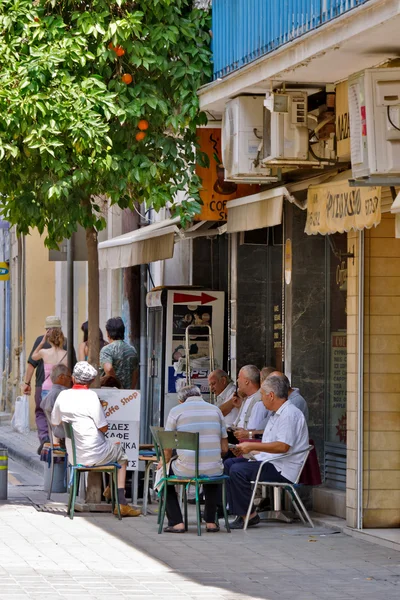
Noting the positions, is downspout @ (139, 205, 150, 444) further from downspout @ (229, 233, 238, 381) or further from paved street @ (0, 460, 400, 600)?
paved street @ (0, 460, 400, 600)

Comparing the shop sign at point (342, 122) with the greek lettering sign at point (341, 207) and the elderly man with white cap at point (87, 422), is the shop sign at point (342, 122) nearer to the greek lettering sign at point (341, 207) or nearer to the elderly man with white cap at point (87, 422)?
the greek lettering sign at point (341, 207)

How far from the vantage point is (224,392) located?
49.5 ft

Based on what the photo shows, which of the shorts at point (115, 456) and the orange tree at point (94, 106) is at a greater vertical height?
the orange tree at point (94, 106)

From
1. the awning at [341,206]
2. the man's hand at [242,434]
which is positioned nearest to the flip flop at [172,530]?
the man's hand at [242,434]

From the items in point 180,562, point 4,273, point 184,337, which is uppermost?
point 4,273

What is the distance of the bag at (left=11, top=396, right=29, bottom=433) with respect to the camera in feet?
86.3

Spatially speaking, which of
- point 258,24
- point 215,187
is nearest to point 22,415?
point 215,187

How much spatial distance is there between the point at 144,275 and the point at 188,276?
280cm

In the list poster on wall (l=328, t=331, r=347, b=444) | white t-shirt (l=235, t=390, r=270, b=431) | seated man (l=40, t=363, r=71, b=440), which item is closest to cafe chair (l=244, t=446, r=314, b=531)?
white t-shirt (l=235, t=390, r=270, b=431)

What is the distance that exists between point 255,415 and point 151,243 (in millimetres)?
3349

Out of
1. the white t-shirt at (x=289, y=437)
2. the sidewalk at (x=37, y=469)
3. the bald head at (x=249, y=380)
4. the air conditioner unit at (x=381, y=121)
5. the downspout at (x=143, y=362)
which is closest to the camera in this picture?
the air conditioner unit at (x=381, y=121)

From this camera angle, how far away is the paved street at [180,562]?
9.47 meters

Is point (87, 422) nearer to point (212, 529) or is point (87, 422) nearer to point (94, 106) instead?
point (212, 529)

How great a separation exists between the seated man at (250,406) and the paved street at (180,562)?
119 cm
